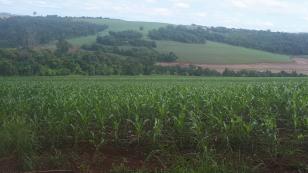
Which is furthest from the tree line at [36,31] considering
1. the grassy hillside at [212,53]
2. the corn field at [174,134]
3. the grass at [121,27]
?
the corn field at [174,134]

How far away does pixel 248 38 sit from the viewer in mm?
103750

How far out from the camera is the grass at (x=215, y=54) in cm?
7712

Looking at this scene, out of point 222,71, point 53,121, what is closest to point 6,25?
point 222,71

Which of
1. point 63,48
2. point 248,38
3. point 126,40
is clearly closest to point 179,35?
point 126,40

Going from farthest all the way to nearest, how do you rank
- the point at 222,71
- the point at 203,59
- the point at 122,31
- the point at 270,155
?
the point at 122,31 → the point at 203,59 → the point at 222,71 → the point at 270,155

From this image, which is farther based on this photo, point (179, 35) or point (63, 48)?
point (179, 35)

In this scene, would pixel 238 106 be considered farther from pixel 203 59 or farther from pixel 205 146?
pixel 203 59

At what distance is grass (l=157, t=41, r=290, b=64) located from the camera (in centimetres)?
7712

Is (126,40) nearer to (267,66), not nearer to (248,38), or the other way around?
(248,38)

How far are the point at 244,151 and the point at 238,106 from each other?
2.71 m

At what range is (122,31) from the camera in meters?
109

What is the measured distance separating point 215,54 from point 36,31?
5086 cm

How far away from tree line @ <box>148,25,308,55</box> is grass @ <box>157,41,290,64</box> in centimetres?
458

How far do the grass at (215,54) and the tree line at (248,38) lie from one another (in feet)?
15.0
